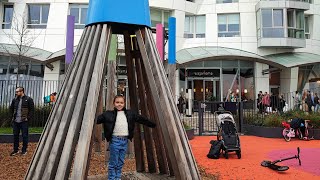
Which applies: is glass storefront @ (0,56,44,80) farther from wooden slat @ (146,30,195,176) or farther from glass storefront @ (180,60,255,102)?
wooden slat @ (146,30,195,176)

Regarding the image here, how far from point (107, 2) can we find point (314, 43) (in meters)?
27.2

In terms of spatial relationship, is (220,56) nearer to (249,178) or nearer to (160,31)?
(160,31)

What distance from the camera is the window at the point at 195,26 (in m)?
26.6

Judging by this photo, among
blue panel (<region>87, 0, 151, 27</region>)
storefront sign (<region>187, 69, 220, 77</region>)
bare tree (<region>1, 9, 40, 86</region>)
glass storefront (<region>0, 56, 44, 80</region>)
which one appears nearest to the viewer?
blue panel (<region>87, 0, 151, 27</region>)

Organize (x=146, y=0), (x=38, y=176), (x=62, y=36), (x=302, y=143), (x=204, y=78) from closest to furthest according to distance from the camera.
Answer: (x=38, y=176)
(x=146, y=0)
(x=302, y=143)
(x=62, y=36)
(x=204, y=78)

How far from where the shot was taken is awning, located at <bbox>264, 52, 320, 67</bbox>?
23.8 m

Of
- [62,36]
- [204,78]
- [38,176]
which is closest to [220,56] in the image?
[204,78]

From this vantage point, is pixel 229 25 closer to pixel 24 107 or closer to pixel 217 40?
pixel 217 40

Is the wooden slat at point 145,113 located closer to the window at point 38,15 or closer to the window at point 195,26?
the window at point 38,15

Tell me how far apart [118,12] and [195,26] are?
74.8 feet

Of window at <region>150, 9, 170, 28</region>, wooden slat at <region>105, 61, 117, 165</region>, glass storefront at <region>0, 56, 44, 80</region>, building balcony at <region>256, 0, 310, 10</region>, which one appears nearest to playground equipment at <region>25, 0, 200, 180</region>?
wooden slat at <region>105, 61, 117, 165</region>

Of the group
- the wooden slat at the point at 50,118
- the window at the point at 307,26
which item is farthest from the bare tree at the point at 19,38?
the window at the point at 307,26

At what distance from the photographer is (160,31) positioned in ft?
26.6

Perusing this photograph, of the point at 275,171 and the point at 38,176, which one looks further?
the point at 275,171
